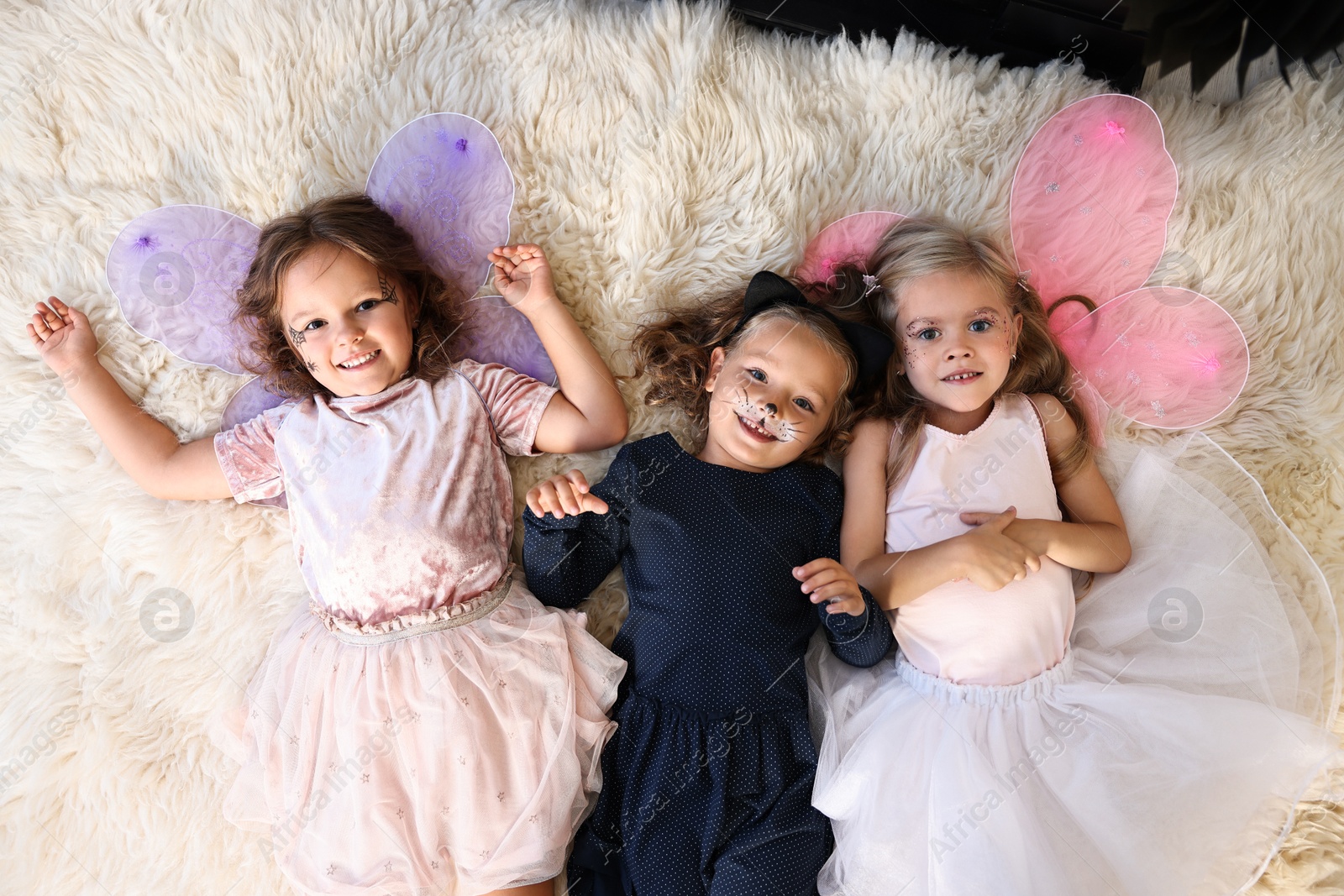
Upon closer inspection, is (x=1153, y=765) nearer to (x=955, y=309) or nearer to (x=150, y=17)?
(x=955, y=309)

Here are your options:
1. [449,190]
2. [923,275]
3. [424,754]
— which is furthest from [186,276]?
[923,275]

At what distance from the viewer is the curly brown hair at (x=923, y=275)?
1454 mm

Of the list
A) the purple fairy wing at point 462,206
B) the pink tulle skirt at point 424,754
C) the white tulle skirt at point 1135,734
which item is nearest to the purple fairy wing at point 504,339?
the purple fairy wing at point 462,206

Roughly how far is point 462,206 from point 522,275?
0.52 ft

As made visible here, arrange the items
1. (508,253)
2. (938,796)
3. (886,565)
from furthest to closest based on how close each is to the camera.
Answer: (508,253) → (886,565) → (938,796)

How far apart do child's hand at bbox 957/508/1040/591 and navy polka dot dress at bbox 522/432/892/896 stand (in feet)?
0.51

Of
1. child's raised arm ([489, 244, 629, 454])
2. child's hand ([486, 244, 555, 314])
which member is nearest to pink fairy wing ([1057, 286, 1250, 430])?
child's raised arm ([489, 244, 629, 454])

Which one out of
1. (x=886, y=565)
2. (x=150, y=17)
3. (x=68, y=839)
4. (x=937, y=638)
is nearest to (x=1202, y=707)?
(x=937, y=638)

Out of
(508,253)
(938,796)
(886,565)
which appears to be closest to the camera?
(938,796)

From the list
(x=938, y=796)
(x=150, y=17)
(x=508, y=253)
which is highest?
(x=150, y=17)

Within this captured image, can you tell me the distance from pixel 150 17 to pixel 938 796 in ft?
5.66

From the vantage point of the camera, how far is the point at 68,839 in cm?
140

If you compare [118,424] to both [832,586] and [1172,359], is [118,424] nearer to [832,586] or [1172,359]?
[832,586]

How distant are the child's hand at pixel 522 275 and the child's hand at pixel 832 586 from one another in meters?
0.61
